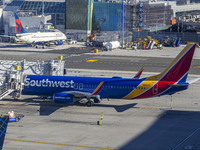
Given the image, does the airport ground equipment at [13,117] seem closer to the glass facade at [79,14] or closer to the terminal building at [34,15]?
the terminal building at [34,15]

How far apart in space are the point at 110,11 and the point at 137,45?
88.0 feet

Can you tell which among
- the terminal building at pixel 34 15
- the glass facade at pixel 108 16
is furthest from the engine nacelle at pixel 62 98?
the glass facade at pixel 108 16

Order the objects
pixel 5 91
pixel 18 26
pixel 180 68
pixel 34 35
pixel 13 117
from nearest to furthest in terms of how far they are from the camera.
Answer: pixel 13 117, pixel 180 68, pixel 5 91, pixel 18 26, pixel 34 35

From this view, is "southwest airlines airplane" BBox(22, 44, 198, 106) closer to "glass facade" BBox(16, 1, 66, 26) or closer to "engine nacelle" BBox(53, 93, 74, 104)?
"engine nacelle" BBox(53, 93, 74, 104)

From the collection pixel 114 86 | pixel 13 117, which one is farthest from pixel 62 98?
pixel 13 117

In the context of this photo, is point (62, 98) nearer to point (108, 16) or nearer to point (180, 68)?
point (180, 68)

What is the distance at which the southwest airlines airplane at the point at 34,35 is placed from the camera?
5472 inches

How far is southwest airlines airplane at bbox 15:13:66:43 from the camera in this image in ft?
456

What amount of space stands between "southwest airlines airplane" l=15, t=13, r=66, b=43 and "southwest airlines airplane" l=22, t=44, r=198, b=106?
280 feet

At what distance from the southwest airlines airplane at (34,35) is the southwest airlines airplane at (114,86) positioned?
8547 centimetres

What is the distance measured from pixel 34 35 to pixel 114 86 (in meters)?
92.0

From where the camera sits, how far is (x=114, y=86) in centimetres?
5484

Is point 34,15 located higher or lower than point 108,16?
higher

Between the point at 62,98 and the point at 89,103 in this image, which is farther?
the point at 89,103
